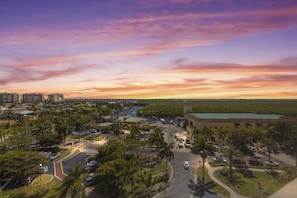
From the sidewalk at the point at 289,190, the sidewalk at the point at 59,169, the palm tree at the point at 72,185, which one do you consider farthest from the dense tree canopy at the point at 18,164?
the sidewalk at the point at 289,190

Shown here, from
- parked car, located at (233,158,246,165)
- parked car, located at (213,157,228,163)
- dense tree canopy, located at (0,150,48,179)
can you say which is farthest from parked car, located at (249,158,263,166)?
dense tree canopy, located at (0,150,48,179)

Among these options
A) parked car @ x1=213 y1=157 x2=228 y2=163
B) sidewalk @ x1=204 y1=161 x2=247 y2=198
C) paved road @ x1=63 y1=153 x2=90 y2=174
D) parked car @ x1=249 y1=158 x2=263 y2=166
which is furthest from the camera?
parked car @ x1=213 y1=157 x2=228 y2=163

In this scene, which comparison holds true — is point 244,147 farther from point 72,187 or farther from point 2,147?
point 2,147

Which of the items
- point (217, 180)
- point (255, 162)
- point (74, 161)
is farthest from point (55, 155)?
point (255, 162)

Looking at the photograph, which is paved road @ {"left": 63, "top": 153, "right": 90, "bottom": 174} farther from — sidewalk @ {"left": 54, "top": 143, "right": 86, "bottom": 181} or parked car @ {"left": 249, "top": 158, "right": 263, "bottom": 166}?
parked car @ {"left": 249, "top": 158, "right": 263, "bottom": 166}

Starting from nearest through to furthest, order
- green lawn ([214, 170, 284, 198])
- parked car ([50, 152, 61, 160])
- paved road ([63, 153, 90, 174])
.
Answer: green lawn ([214, 170, 284, 198])
paved road ([63, 153, 90, 174])
parked car ([50, 152, 61, 160])

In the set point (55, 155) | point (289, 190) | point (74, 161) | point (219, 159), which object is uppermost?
point (289, 190)

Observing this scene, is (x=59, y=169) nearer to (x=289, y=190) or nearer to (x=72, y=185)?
(x=72, y=185)

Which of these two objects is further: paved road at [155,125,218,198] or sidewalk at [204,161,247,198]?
paved road at [155,125,218,198]

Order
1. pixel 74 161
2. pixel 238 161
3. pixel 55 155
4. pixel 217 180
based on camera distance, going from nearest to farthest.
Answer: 1. pixel 217 180
2. pixel 238 161
3. pixel 74 161
4. pixel 55 155
